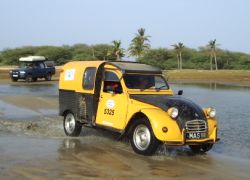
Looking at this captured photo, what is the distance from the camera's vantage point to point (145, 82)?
1159 centimetres

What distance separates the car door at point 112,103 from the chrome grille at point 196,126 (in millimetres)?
1546

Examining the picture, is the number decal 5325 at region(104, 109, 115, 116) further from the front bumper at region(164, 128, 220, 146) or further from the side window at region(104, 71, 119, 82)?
the front bumper at region(164, 128, 220, 146)

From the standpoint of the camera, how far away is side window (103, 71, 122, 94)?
11.4 meters

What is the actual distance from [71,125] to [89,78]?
5.15ft

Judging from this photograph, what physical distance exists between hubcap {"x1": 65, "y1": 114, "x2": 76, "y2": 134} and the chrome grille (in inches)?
149

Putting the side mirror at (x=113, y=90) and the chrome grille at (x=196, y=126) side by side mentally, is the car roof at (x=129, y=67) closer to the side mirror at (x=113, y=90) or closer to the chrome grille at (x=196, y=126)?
the side mirror at (x=113, y=90)

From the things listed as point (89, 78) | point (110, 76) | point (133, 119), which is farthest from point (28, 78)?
point (133, 119)

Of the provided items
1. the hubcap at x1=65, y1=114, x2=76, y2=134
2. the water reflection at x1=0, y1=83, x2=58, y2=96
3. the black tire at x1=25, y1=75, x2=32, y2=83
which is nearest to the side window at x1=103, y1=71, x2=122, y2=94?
the hubcap at x1=65, y1=114, x2=76, y2=134

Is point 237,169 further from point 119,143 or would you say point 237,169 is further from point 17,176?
point 17,176

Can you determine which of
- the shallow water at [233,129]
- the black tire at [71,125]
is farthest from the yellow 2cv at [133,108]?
the shallow water at [233,129]

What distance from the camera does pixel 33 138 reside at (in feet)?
40.1

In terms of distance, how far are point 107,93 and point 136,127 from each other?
4.74ft

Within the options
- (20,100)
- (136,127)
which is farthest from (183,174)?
(20,100)

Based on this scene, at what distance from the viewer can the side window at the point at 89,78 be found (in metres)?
12.0
